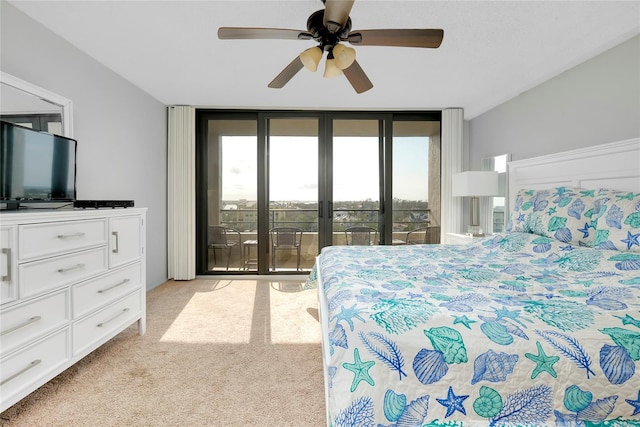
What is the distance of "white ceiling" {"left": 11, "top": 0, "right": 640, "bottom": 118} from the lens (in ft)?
7.01

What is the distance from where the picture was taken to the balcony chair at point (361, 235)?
4.59 m

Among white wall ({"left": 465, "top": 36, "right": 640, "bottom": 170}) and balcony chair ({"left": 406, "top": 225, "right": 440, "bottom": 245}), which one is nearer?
white wall ({"left": 465, "top": 36, "right": 640, "bottom": 170})

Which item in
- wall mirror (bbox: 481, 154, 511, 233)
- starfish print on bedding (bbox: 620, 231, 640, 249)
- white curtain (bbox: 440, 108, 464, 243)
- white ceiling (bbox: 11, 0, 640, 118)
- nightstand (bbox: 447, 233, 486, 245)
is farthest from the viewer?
white curtain (bbox: 440, 108, 464, 243)

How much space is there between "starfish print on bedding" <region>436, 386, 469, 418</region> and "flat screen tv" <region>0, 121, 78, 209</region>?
2.48 m

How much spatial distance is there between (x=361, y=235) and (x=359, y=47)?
2587 millimetres

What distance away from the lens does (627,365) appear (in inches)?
40.3

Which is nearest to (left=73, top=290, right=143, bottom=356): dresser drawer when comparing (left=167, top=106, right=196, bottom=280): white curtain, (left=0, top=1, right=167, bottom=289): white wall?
(left=0, top=1, right=167, bottom=289): white wall

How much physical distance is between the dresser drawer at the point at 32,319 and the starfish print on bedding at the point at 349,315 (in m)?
1.54

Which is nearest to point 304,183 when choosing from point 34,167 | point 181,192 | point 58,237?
point 181,192

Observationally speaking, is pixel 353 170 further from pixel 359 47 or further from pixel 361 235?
pixel 359 47

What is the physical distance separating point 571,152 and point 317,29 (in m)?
2.35

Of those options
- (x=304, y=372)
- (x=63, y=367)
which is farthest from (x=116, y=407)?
(x=304, y=372)

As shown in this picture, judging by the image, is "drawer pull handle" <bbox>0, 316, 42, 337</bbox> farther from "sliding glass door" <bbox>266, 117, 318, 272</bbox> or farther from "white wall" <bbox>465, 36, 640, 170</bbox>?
"white wall" <bbox>465, 36, 640, 170</bbox>

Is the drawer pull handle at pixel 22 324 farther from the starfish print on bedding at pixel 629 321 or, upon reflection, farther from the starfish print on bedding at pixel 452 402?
the starfish print on bedding at pixel 629 321
